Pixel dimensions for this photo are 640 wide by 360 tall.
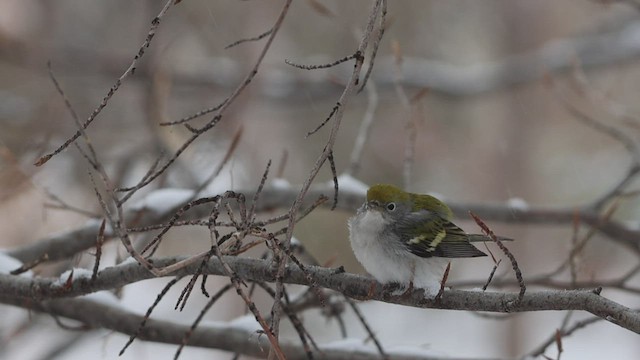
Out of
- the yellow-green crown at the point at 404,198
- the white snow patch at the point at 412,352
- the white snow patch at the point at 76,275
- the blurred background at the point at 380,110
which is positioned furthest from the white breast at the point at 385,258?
the blurred background at the point at 380,110

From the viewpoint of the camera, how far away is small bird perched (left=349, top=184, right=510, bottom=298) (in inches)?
125

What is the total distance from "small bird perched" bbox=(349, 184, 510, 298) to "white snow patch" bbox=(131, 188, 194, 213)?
0.98 meters

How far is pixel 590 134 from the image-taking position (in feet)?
46.7

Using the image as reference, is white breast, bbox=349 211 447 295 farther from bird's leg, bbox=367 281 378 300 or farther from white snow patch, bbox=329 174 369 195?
white snow patch, bbox=329 174 369 195

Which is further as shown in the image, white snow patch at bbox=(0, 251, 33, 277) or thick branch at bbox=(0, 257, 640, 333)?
white snow patch at bbox=(0, 251, 33, 277)

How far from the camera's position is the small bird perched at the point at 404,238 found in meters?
3.17

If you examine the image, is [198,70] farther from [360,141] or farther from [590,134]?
[590,134]

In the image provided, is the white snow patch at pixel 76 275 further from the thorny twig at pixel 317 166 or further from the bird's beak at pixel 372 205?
the bird's beak at pixel 372 205

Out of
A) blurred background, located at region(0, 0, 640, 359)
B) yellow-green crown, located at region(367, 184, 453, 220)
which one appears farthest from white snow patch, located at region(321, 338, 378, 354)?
blurred background, located at region(0, 0, 640, 359)

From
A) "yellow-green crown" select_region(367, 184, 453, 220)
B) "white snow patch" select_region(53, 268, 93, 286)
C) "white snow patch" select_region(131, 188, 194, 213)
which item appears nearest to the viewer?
"white snow patch" select_region(53, 268, 93, 286)

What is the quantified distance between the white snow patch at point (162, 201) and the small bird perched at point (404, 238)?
98cm

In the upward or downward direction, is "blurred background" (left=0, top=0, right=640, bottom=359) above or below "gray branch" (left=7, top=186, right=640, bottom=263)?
above

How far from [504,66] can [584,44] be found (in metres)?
1.11

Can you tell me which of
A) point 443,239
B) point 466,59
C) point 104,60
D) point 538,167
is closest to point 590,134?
point 538,167
